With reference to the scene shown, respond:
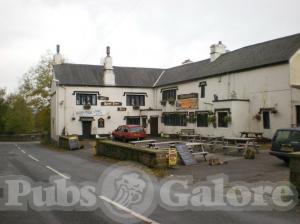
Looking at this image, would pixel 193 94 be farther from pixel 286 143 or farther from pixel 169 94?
pixel 286 143

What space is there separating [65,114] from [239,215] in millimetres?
36042

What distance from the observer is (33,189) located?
12.4 metres

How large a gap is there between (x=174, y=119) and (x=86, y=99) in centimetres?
996

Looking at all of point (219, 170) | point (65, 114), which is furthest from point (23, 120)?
point (219, 170)

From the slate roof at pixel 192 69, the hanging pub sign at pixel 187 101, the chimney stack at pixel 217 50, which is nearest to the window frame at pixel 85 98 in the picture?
the slate roof at pixel 192 69

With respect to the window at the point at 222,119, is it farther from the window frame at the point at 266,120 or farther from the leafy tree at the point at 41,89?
the leafy tree at the point at 41,89

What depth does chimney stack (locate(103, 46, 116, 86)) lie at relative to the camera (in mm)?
45281

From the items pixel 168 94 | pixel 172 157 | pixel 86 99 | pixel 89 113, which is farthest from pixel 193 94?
pixel 172 157

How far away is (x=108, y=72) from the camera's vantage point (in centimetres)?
4562

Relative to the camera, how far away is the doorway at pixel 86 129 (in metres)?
43.8

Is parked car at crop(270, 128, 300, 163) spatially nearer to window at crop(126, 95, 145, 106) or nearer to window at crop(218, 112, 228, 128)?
window at crop(218, 112, 228, 128)

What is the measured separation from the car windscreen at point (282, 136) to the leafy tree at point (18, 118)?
57.2 meters

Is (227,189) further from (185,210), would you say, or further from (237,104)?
(237,104)

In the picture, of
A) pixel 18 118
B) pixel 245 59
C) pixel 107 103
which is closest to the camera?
pixel 245 59
